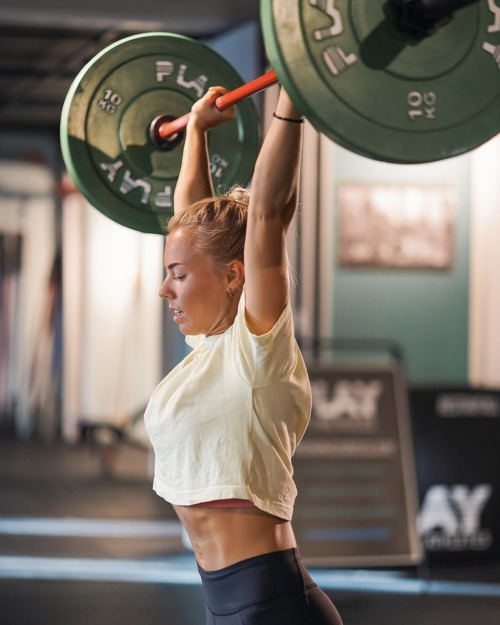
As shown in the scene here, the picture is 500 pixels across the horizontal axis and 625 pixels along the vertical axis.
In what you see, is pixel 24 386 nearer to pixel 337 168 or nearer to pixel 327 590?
pixel 337 168

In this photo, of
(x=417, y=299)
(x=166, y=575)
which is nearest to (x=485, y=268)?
(x=417, y=299)

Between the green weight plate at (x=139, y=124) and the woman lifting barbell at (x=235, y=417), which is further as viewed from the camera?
the green weight plate at (x=139, y=124)

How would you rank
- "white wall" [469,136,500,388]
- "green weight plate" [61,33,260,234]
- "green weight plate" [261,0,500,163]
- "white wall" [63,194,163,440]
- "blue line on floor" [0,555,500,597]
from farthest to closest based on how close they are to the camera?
"white wall" [63,194,163,440]
"white wall" [469,136,500,388]
"blue line on floor" [0,555,500,597]
"green weight plate" [61,33,260,234]
"green weight plate" [261,0,500,163]

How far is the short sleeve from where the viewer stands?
4.61 ft

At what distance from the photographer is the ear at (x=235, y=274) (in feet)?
4.97

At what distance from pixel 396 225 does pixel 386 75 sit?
144 inches

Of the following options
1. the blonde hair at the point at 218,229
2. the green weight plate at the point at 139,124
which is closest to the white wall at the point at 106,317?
the green weight plate at the point at 139,124

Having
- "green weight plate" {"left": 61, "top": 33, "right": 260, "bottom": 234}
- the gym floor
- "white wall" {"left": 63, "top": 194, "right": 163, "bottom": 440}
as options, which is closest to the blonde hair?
"green weight plate" {"left": 61, "top": 33, "right": 260, "bottom": 234}

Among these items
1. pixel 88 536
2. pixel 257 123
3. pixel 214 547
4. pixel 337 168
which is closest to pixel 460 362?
pixel 337 168

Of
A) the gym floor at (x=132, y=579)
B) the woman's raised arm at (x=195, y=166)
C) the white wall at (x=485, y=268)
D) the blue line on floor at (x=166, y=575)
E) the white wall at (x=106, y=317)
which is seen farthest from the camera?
the white wall at (x=106, y=317)

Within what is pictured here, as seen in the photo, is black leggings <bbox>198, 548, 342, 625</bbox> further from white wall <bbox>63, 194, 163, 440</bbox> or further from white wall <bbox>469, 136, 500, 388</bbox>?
white wall <bbox>63, 194, 163, 440</bbox>

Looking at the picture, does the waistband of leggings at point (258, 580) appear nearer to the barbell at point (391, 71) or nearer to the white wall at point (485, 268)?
the barbell at point (391, 71)

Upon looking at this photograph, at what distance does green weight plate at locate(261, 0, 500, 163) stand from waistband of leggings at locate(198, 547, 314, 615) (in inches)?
25.6

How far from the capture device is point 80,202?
376 inches
